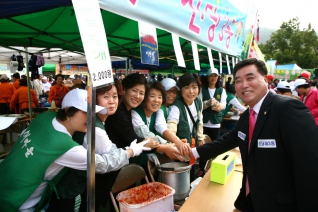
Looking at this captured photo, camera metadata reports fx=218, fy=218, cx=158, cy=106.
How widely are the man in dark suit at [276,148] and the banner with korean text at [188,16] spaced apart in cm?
59

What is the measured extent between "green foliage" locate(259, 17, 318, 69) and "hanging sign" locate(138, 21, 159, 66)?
4128 centimetres

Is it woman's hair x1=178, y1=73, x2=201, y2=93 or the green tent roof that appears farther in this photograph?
woman's hair x1=178, y1=73, x2=201, y2=93

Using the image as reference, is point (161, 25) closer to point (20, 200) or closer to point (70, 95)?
point (70, 95)

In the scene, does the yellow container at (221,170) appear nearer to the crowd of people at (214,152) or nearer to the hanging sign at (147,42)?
the crowd of people at (214,152)

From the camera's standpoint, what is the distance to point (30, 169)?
55.8 inches

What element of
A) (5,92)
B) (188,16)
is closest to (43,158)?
(188,16)

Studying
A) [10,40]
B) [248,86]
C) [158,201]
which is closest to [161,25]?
[248,86]

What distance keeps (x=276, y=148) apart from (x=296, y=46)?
4439cm

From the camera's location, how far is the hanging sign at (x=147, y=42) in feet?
5.11

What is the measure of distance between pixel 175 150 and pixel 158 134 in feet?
1.49

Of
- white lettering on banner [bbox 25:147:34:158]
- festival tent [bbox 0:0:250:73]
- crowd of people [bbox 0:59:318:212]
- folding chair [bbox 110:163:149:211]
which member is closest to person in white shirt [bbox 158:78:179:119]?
festival tent [bbox 0:0:250:73]

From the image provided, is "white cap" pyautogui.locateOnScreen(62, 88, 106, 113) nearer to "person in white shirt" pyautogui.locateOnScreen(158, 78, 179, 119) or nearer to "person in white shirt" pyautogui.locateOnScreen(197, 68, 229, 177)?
"person in white shirt" pyautogui.locateOnScreen(158, 78, 179, 119)

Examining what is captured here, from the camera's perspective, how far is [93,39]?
1010 millimetres

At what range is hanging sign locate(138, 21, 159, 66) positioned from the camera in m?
1.56
